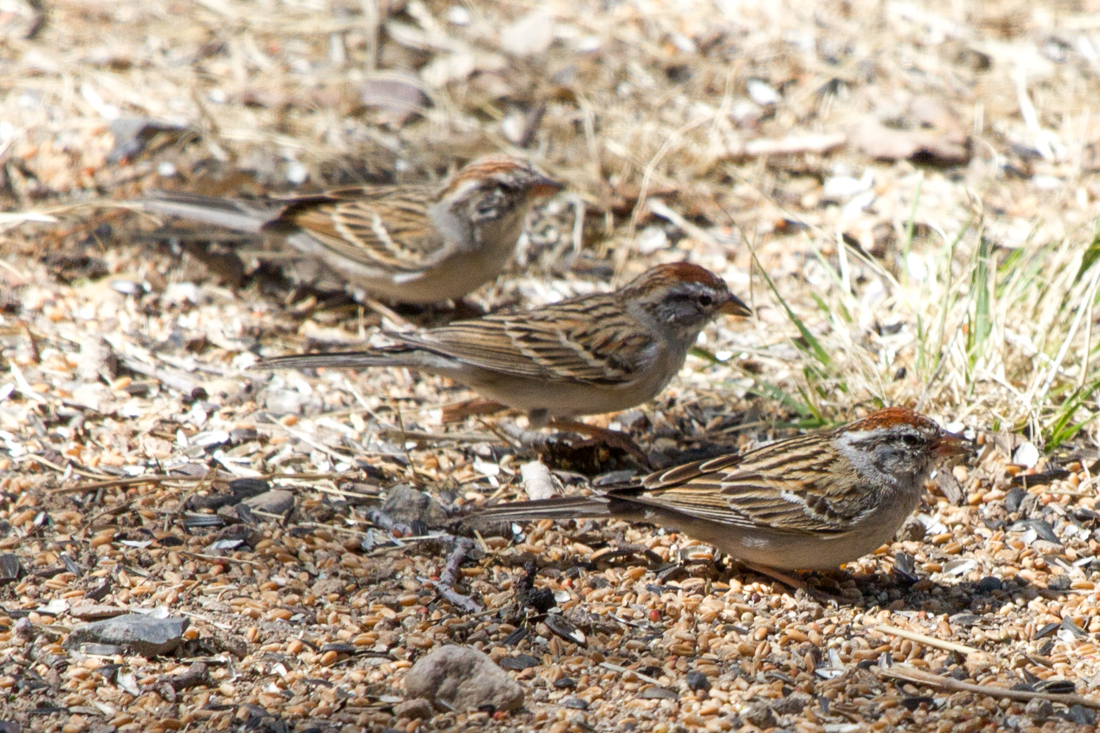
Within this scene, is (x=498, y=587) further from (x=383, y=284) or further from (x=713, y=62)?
(x=713, y=62)

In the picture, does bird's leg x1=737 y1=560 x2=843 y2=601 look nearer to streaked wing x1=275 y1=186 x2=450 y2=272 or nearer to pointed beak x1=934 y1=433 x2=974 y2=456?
pointed beak x1=934 y1=433 x2=974 y2=456

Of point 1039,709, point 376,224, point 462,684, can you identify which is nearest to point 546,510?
point 462,684

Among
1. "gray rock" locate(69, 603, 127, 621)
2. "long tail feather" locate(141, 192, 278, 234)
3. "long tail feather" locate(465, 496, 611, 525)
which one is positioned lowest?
"gray rock" locate(69, 603, 127, 621)

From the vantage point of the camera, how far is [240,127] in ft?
21.7

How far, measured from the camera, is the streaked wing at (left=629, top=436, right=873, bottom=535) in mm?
3852

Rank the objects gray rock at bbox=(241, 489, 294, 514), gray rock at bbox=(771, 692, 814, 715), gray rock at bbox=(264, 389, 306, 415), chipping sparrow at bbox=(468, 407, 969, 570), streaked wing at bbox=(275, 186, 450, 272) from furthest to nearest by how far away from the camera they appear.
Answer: streaked wing at bbox=(275, 186, 450, 272), gray rock at bbox=(264, 389, 306, 415), gray rock at bbox=(241, 489, 294, 514), chipping sparrow at bbox=(468, 407, 969, 570), gray rock at bbox=(771, 692, 814, 715)

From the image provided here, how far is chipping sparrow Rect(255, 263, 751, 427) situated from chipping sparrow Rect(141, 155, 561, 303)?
845mm

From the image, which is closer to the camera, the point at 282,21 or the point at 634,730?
the point at 634,730

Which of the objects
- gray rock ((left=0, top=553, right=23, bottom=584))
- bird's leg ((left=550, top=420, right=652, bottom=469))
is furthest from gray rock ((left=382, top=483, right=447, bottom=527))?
gray rock ((left=0, top=553, right=23, bottom=584))

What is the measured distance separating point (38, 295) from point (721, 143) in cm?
366

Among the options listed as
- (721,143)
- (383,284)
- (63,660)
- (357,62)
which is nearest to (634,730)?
(63,660)

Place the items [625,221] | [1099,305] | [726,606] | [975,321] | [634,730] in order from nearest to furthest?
[634,730], [726,606], [975,321], [1099,305], [625,221]

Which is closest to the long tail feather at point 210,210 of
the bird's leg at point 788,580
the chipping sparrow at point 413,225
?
the chipping sparrow at point 413,225

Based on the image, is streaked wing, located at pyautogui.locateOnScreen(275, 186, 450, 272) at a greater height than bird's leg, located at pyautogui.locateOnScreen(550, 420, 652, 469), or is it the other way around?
streaked wing, located at pyautogui.locateOnScreen(275, 186, 450, 272)
